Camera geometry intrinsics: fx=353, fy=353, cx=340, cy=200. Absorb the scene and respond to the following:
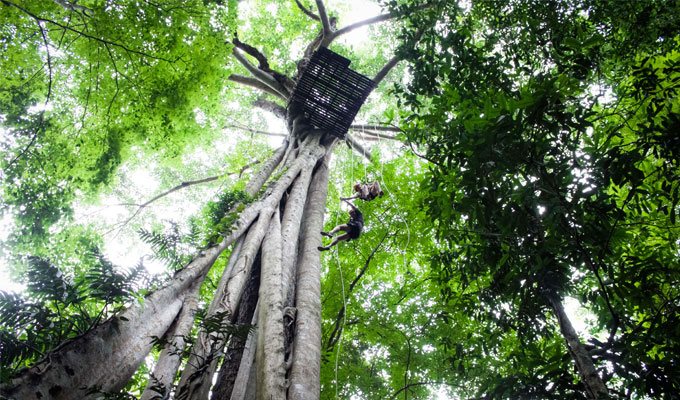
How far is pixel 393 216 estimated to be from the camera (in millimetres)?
5750

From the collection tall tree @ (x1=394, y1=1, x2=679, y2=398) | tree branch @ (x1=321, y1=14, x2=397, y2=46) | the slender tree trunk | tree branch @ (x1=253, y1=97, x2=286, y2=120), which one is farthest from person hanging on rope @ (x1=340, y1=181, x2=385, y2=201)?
tree branch @ (x1=253, y1=97, x2=286, y2=120)

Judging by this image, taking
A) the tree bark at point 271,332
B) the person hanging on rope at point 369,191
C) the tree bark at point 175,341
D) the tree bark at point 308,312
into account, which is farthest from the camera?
the person hanging on rope at point 369,191

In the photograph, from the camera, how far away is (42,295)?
1933 millimetres

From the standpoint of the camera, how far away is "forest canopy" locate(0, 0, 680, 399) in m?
1.96

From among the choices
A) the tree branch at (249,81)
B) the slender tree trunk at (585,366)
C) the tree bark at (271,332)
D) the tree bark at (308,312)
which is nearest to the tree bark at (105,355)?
the tree bark at (271,332)

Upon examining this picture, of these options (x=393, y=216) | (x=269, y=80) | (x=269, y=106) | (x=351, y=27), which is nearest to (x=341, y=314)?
(x=393, y=216)

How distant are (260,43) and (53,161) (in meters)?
5.50

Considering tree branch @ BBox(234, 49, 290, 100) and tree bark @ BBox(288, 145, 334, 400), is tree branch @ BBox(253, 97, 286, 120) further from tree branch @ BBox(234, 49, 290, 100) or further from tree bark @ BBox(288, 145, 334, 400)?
tree bark @ BBox(288, 145, 334, 400)

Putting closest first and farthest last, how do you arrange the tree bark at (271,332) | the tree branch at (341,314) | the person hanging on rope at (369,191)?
the tree bark at (271,332), the tree branch at (341,314), the person hanging on rope at (369,191)

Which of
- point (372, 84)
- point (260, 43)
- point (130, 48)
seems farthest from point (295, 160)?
point (260, 43)

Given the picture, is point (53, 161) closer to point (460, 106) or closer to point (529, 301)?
point (460, 106)

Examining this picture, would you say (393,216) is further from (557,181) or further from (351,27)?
(351,27)

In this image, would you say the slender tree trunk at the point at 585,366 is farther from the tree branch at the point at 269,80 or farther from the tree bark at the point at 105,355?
the tree branch at the point at 269,80

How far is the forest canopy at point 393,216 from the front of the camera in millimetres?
1958
